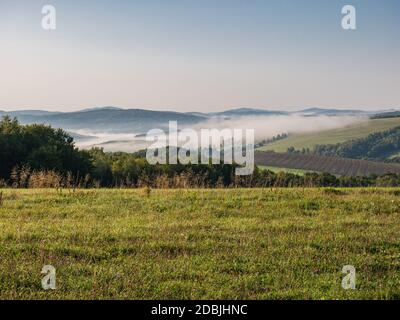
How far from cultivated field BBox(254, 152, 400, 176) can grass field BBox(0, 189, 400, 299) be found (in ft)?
221

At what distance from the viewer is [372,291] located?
321 inches

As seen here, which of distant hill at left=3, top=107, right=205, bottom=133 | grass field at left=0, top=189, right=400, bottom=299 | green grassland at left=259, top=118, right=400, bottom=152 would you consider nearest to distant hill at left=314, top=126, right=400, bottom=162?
green grassland at left=259, top=118, right=400, bottom=152

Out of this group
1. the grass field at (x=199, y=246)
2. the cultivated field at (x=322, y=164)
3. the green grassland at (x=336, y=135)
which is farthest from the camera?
the green grassland at (x=336, y=135)

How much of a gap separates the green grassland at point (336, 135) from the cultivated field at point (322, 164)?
97.9ft

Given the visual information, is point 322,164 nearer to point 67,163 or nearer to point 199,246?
point 67,163

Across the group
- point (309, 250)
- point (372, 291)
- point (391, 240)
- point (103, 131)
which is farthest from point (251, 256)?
point (103, 131)

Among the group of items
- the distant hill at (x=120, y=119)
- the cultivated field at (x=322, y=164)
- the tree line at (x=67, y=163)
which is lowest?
the cultivated field at (x=322, y=164)

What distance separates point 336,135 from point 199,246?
471 ft

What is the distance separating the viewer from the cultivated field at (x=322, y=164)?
84562 millimetres

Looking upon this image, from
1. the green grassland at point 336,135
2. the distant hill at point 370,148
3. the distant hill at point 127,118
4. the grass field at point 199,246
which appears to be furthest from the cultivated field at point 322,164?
the grass field at point 199,246

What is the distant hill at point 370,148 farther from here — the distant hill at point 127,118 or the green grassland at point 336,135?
the distant hill at point 127,118

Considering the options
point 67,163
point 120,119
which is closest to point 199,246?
point 67,163

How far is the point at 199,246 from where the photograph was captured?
10.9 metres
